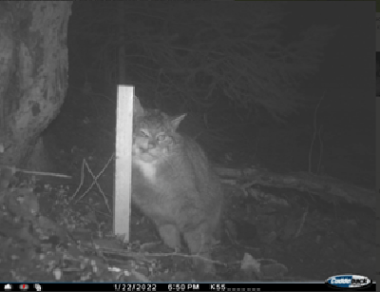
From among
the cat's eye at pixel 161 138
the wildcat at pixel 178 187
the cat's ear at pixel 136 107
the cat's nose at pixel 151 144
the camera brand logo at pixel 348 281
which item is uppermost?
the cat's ear at pixel 136 107

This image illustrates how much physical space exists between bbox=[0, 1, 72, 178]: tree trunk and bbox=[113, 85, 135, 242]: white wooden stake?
35 centimetres

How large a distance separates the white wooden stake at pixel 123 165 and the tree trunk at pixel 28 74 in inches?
13.9

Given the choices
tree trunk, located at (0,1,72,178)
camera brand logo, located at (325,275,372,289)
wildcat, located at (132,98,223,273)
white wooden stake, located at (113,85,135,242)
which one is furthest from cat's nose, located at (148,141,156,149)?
camera brand logo, located at (325,275,372,289)

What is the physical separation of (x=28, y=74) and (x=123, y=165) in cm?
77

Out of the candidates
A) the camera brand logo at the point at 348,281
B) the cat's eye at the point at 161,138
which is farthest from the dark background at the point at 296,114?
the camera brand logo at the point at 348,281

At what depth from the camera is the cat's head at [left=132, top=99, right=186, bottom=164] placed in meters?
2.29

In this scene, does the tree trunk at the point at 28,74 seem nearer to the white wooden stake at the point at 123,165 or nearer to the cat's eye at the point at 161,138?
the white wooden stake at the point at 123,165

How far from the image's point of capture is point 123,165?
2.25 meters

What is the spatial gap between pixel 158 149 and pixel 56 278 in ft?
3.02

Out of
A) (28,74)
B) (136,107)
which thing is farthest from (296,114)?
(28,74)

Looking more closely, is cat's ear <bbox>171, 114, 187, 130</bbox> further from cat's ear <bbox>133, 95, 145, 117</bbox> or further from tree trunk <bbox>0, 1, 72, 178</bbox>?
tree trunk <bbox>0, 1, 72, 178</bbox>

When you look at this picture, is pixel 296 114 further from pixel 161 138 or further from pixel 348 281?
pixel 348 281

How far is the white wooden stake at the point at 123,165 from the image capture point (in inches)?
88.7

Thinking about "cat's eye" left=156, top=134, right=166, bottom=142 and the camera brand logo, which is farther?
"cat's eye" left=156, top=134, right=166, bottom=142
